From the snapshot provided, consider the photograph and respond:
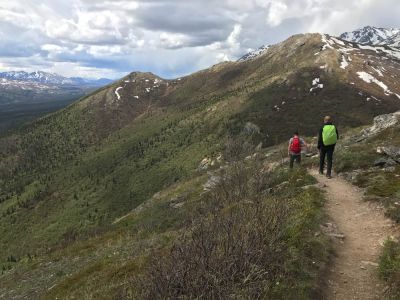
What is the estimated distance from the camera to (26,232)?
120m

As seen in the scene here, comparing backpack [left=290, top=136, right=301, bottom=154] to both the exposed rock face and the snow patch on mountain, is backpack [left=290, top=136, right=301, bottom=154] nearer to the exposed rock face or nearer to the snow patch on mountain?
the exposed rock face

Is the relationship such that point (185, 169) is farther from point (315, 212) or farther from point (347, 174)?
point (315, 212)

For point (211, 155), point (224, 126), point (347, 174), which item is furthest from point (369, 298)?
point (224, 126)

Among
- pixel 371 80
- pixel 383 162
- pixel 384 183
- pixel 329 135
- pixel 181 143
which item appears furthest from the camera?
pixel 371 80

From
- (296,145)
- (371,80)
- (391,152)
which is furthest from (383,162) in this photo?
(371,80)

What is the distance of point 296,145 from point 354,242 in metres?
17.6

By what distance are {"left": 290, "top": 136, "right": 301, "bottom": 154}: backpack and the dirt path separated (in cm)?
868

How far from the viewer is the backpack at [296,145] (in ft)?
108

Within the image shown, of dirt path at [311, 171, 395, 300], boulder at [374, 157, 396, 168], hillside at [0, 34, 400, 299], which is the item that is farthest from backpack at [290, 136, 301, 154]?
hillside at [0, 34, 400, 299]

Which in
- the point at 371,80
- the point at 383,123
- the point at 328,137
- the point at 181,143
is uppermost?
the point at 371,80

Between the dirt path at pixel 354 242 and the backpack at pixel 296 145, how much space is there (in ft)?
28.5

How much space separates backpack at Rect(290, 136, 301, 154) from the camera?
1299 inches

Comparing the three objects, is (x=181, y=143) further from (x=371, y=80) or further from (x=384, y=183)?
(x=384, y=183)

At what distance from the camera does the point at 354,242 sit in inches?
631
